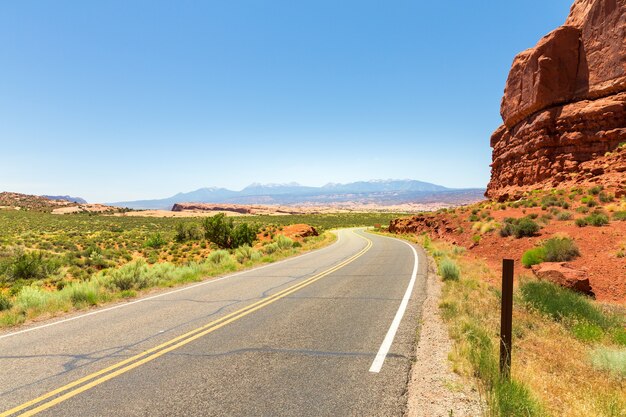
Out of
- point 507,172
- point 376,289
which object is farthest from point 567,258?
point 507,172

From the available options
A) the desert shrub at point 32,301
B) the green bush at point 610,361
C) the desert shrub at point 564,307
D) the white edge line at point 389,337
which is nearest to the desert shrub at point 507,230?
the desert shrub at point 564,307

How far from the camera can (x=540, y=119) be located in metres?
41.2

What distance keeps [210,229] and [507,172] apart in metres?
40.2

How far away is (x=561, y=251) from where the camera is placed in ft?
50.0

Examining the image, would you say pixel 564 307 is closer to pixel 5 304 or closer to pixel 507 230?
pixel 507 230

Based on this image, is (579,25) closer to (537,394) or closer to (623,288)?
(623,288)

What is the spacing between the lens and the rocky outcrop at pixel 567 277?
11.3 metres

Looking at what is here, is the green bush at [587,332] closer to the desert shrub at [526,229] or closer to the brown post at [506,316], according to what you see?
the brown post at [506,316]

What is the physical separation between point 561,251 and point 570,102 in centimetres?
3596

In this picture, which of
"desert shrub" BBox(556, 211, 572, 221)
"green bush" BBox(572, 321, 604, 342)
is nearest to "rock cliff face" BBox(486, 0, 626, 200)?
"desert shrub" BBox(556, 211, 572, 221)

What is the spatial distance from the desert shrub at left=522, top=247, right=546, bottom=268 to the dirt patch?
11565 mm

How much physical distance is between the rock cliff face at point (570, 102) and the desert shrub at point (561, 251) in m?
19.9

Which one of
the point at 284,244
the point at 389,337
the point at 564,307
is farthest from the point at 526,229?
the point at 284,244

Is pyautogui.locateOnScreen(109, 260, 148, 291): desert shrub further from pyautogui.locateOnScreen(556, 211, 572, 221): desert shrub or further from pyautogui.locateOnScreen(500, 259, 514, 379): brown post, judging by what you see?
pyautogui.locateOnScreen(556, 211, 572, 221): desert shrub
